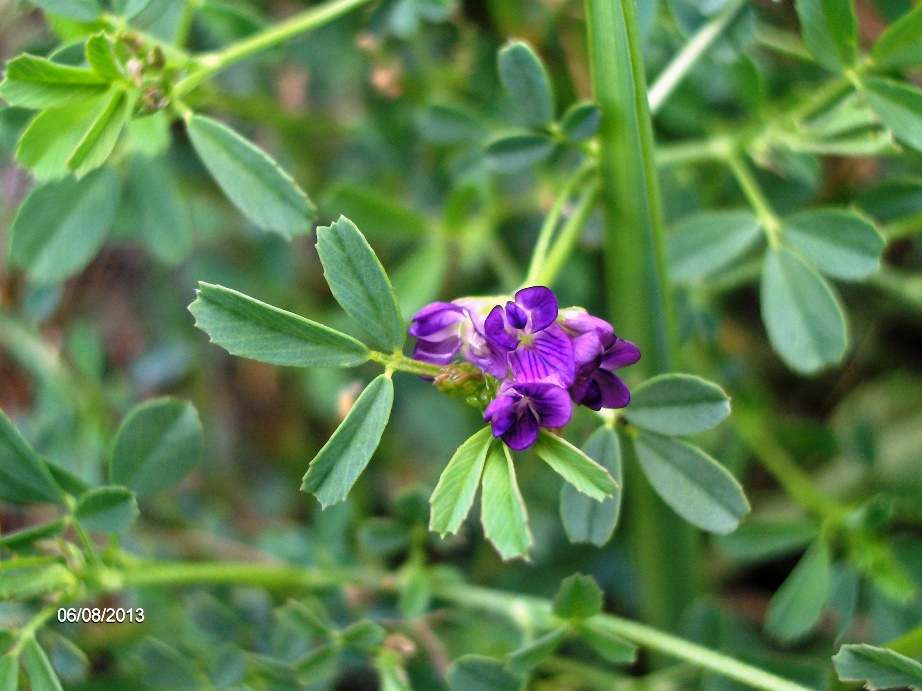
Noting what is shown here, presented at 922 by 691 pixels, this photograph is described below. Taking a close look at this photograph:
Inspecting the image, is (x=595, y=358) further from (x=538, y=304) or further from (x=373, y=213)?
(x=373, y=213)

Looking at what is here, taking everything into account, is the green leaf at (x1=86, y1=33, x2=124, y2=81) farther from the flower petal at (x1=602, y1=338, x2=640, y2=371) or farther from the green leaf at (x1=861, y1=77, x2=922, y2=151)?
the green leaf at (x1=861, y1=77, x2=922, y2=151)

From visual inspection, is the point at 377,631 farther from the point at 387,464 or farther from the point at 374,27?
the point at 374,27

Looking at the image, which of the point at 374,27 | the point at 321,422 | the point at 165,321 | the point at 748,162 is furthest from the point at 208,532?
the point at 748,162

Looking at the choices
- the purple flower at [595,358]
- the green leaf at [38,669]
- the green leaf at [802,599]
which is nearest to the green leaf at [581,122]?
the purple flower at [595,358]

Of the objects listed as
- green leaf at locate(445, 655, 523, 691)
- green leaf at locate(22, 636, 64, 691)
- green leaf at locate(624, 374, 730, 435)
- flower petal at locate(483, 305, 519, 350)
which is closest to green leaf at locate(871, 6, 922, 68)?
green leaf at locate(624, 374, 730, 435)

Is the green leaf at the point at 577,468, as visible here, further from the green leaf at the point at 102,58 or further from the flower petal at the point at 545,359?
the green leaf at the point at 102,58

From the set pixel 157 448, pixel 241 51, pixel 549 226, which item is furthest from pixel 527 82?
pixel 157 448

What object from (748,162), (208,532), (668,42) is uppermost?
(668,42)
